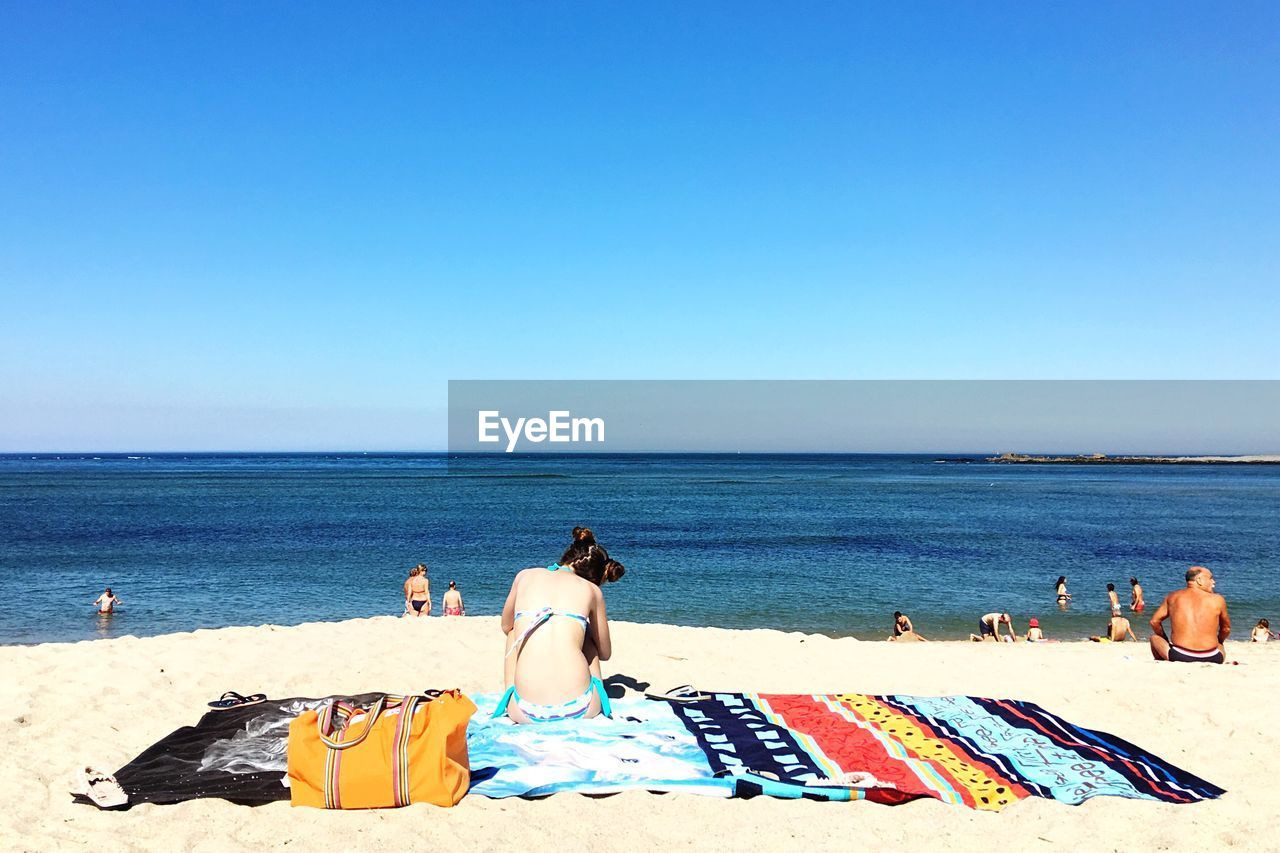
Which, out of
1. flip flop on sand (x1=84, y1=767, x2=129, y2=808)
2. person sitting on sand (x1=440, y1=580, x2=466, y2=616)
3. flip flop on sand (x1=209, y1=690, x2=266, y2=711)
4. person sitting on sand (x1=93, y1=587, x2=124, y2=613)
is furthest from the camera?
person sitting on sand (x1=93, y1=587, x2=124, y2=613)

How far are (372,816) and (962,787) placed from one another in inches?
140

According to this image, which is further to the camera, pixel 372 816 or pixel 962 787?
pixel 962 787

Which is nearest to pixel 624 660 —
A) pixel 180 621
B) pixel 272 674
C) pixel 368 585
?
pixel 272 674

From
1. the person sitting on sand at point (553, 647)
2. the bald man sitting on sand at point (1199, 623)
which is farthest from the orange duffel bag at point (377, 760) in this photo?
the bald man sitting on sand at point (1199, 623)

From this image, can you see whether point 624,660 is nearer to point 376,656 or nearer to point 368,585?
point 376,656

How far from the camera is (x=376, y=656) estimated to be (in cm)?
891

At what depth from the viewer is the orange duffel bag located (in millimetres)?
4602

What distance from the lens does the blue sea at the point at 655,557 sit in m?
17.5

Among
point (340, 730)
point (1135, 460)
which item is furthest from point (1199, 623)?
point (1135, 460)

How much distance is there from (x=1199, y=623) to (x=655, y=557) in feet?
62.6

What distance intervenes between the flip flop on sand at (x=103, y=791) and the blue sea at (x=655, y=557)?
11.4 m

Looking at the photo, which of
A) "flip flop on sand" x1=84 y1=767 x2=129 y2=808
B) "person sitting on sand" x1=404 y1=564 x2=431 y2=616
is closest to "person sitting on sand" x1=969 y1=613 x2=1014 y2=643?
"person sitting on sand" x1=404 y1=564 x2=431 y2=616

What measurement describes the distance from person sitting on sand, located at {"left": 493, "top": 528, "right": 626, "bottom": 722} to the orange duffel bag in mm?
937

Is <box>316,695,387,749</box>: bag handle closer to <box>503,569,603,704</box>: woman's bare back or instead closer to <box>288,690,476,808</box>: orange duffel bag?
<box>288,690,476,808</box>: orange duffel bag
